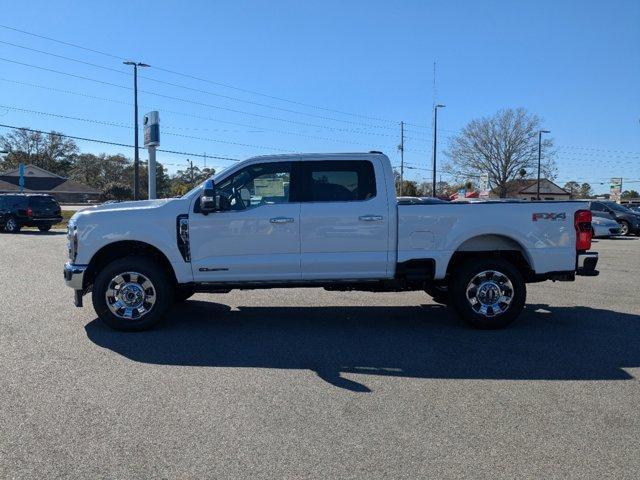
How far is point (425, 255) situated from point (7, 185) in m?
86.8

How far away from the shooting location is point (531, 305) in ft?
27.7

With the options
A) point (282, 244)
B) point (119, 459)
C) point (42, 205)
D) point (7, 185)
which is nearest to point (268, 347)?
point (282, 244)

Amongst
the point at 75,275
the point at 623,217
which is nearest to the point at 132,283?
the point at 75,275

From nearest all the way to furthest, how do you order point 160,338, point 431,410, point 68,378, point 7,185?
point 431,410
point 68,378
point 160,338
point 7,185

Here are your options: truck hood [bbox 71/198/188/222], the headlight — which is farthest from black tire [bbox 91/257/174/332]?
truck hood [bbox 71/198/188/222]

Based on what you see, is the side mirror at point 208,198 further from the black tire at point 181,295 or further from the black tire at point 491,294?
the black tire at point 491,294

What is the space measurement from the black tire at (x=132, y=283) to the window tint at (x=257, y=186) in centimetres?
126

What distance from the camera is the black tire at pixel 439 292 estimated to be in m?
7.56

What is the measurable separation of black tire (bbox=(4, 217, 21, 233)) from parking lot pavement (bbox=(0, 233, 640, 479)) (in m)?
20.4

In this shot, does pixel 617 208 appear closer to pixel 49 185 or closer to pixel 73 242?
pixel 73 242

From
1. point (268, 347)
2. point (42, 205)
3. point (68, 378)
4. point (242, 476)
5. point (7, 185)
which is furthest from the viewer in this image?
point (7, 185)

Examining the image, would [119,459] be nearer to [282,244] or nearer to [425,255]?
[282,244]

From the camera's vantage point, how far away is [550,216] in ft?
22.3

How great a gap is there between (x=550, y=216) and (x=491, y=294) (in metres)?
1.19
